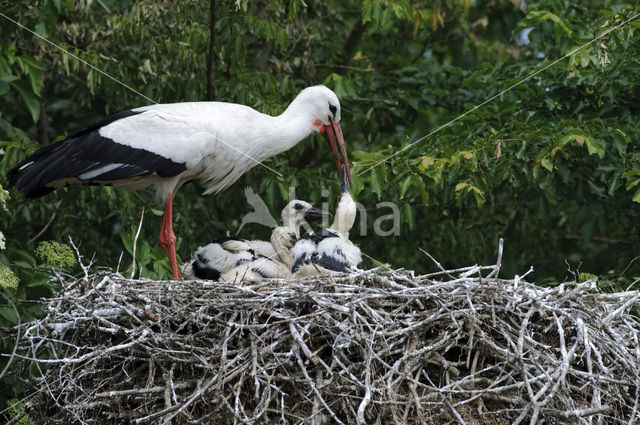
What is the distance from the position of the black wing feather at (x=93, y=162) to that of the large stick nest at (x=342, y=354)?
1443 millimetres

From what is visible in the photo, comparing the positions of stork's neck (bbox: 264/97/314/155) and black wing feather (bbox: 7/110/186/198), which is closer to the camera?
black wing feather (bbox: 7/110/186/198)

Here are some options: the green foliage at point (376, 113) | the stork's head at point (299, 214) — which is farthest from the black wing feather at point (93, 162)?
the stork's head at point (299, 214)

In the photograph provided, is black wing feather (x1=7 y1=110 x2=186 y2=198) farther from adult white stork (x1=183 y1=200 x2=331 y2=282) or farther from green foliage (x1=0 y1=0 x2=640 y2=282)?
adult white stork (x1=183 y1=200 x2=331 y2=282)

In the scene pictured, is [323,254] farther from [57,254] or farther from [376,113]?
[376,113]

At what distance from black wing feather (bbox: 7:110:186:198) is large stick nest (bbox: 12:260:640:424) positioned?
144 cm

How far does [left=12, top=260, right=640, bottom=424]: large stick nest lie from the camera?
4781 millimetres

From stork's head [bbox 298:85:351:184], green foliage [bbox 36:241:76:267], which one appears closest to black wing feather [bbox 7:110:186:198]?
green foliage [bbox 36:241:76:267]

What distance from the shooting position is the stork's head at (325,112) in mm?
7234

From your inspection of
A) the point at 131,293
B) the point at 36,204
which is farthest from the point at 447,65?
the point at 131,293

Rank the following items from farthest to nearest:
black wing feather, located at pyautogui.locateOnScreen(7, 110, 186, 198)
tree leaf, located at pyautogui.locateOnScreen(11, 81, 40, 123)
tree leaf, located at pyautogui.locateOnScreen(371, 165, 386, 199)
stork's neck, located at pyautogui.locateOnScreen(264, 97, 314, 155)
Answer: tree leaf, located at pyautogui.locateOnScreen(11, 81, 40, 123)
stork's neck, located at pyautogui.locateOnScreen(264, 97, 314, 155)
tree leaf, located at pyautogui.locateOnScreen(371, 165, 386, 199)
black wing feather, located at pyautogui.locateOnScreen(7, 110, 186, 198)

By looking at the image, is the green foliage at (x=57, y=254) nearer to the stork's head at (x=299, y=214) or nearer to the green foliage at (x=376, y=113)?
the green foliage at (x=376, y=113)

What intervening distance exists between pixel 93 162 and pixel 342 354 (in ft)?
8.86

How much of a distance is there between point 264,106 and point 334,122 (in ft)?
2.23

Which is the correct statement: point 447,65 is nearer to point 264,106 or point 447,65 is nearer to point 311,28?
point 311,28
